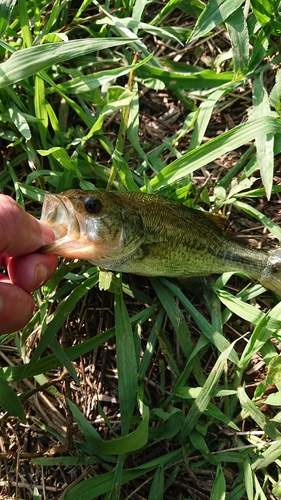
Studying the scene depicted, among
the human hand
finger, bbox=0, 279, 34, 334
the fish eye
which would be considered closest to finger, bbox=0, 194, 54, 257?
the human hand

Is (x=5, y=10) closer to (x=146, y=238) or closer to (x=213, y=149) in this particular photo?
(x=213, y=149)

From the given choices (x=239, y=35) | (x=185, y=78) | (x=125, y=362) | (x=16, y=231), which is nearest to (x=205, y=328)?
(x=125, y=362)

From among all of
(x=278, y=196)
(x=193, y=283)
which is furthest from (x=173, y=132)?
(x=193, y=283)

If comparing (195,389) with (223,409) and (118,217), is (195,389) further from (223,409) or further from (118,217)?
(118,217)

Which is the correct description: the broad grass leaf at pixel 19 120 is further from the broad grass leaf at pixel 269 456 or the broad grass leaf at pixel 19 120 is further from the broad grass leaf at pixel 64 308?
the broad grass leaf at pixel 269 456

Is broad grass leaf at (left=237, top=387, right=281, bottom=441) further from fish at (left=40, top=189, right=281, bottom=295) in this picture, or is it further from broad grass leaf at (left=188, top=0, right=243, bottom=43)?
broad grass leaf at (left=188, top=0, right=243, bottom=43)
